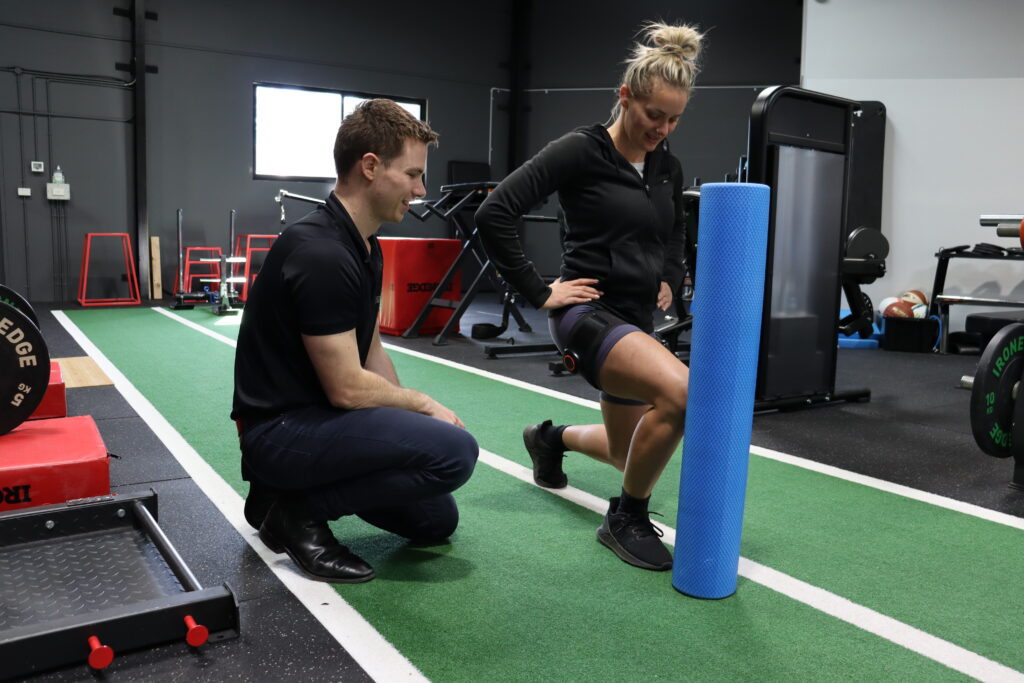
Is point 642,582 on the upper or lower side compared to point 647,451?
lower

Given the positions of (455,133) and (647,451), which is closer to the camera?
(647,451)

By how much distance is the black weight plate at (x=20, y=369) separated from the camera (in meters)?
2.37

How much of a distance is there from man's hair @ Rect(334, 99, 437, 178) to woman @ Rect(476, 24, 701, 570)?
344mm

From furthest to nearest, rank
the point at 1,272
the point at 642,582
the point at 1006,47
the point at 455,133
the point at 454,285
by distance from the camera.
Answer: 1. the point at 455,133
2. the point at 1,272
3. the point at 454,285
4. the point at 1006,47
5. the point at 642,582

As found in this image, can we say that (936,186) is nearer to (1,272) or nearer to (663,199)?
(663,199)

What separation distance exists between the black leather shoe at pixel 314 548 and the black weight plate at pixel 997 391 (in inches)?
85.6

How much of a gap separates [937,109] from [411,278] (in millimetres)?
4686

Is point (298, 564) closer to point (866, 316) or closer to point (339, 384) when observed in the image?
point (339, 384)

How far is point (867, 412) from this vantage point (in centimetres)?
435

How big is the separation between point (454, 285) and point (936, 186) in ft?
13.9

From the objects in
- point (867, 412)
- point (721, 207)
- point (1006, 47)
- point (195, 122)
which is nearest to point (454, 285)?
point (867, 412)

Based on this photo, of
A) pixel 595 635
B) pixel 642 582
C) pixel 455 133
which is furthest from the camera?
pixel 455 133

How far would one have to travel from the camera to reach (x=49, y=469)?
2256 millimetres

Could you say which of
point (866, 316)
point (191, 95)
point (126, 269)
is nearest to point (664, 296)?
point (866, 316)
